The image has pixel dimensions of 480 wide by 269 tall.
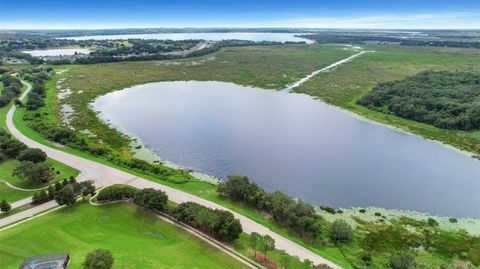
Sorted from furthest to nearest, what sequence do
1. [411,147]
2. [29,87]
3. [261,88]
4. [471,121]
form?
[261,88], [29,87], [471,121], [411,147]

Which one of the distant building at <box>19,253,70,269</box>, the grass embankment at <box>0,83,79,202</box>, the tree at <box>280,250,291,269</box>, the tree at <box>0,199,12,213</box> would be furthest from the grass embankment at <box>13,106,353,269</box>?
the distant building at <box>19,253,70,269</box>

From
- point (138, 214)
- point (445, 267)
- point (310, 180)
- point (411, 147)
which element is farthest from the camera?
point (411, 147)

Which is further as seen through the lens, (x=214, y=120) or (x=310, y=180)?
(x=214, y=120)

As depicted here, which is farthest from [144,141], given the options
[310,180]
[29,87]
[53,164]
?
[29,87]

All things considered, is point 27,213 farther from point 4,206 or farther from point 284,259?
point 284,259

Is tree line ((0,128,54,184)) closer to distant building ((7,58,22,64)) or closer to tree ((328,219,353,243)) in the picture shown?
tree ((328,219,353,243))

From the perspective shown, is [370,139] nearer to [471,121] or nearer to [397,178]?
[397,178]
